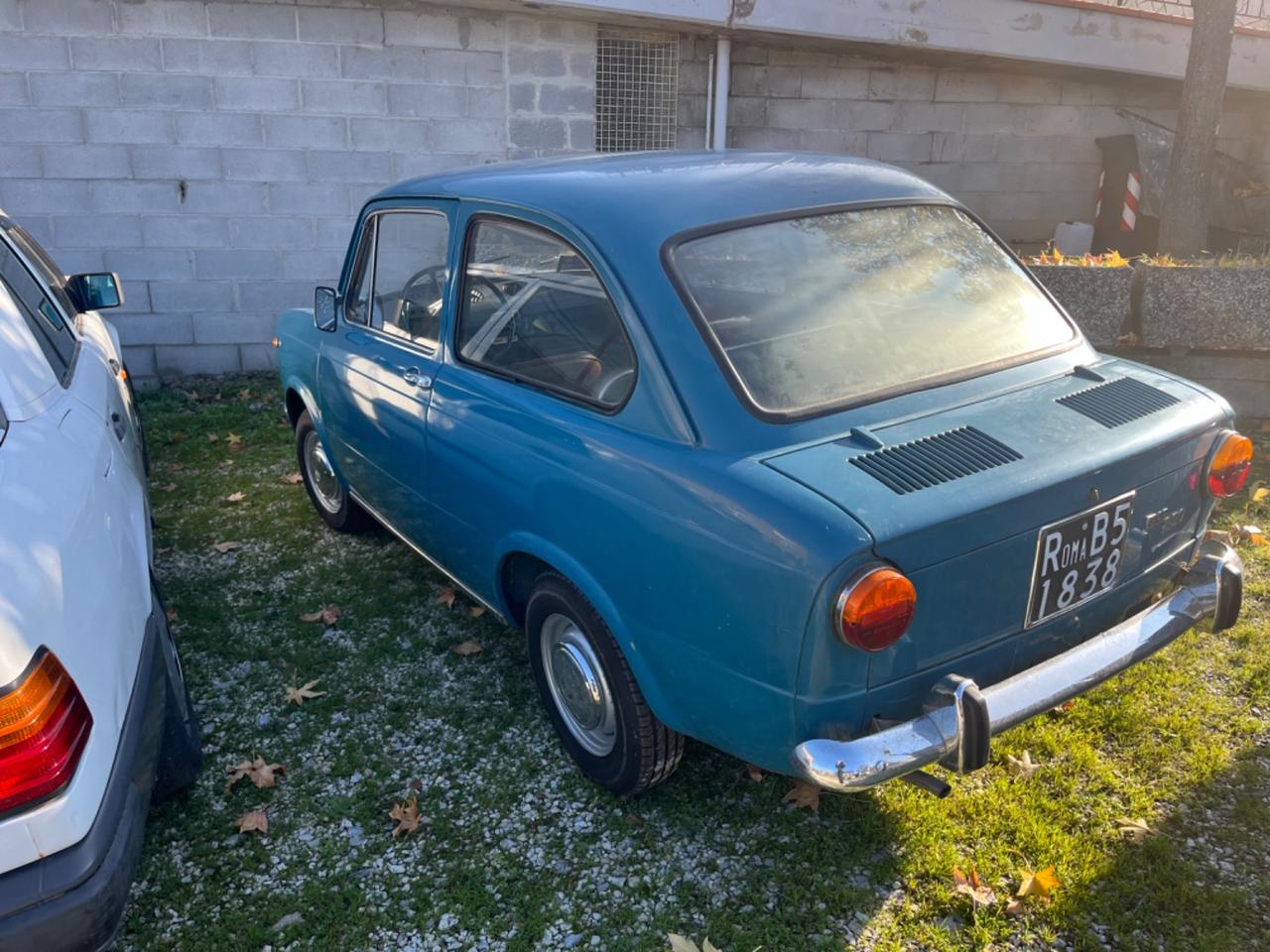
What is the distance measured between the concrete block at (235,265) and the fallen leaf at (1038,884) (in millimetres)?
6923

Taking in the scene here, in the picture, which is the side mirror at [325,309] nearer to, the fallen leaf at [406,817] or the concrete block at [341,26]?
the fallen leaf at [406,817]

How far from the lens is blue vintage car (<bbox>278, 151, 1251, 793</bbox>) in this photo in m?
2.38

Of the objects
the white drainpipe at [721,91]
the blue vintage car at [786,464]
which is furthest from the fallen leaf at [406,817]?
the white drainpipe at [721,91]

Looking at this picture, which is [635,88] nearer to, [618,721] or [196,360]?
[196,360]

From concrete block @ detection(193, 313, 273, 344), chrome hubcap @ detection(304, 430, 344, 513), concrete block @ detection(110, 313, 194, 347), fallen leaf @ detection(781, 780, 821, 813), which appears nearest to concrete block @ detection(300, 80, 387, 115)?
concrete block @ detection(193, 313, 273, 344)

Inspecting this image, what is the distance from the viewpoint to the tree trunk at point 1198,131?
7129 mm

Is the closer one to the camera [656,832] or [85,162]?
[656,832]

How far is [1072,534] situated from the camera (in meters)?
2.63

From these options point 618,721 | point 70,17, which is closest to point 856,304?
point 618,721

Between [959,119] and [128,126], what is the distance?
7.00m

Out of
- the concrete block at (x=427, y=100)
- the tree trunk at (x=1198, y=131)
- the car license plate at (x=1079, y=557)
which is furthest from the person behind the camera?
the concrete block at (x=427, y=100)

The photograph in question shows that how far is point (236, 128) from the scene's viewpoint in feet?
24.4

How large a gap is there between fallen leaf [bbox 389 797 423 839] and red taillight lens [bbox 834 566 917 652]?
162 centimetres

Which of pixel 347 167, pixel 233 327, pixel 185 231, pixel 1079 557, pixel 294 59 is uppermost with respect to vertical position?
pixel 294 59
